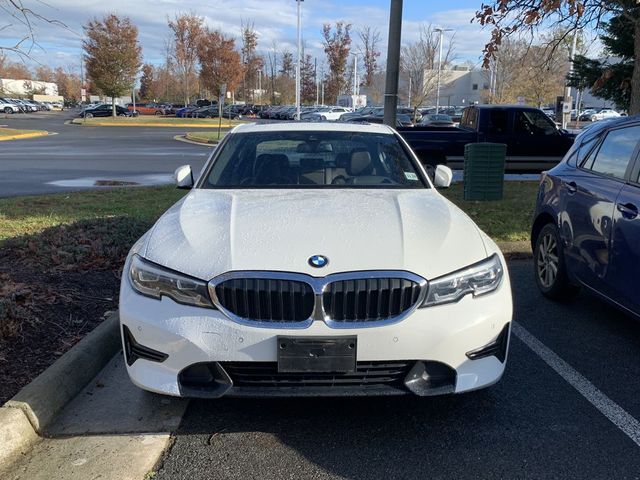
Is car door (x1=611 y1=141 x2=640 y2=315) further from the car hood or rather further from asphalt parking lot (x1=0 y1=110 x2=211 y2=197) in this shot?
asphalt parking lot (x1=0 y1=110 x2=211 y2=197)

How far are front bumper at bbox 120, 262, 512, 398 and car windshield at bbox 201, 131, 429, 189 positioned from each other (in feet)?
5.20

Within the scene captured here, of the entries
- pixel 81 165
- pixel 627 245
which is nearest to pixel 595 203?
pixel 627 245

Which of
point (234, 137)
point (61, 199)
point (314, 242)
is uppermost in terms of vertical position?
point (234, 137)

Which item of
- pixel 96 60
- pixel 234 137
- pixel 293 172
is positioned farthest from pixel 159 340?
pixel 96 60

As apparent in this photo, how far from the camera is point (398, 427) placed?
3209 millimetres

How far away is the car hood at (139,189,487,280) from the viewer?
2945 mm

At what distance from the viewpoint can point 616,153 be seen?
15.1ft

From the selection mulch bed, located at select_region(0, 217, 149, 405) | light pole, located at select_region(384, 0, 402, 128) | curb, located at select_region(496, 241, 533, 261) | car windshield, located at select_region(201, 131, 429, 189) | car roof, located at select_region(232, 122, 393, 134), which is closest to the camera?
mulch bed, located at select_region(0, 217, 149, 405)

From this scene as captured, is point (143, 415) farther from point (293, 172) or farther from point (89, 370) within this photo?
point (293, 172)

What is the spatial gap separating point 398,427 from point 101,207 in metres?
6.96

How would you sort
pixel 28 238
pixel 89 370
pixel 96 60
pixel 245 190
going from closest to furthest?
pixel 89 370 < pixel 245 190 < pixel 28 238 < pixel 96 60

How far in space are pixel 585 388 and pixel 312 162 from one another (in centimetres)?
248

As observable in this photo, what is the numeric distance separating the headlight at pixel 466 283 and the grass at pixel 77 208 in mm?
5015

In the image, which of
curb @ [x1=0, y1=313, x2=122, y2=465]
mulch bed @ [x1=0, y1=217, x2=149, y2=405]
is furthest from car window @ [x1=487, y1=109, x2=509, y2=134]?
curb @ [x1=0, y1=313, x2=122, y2=465]
